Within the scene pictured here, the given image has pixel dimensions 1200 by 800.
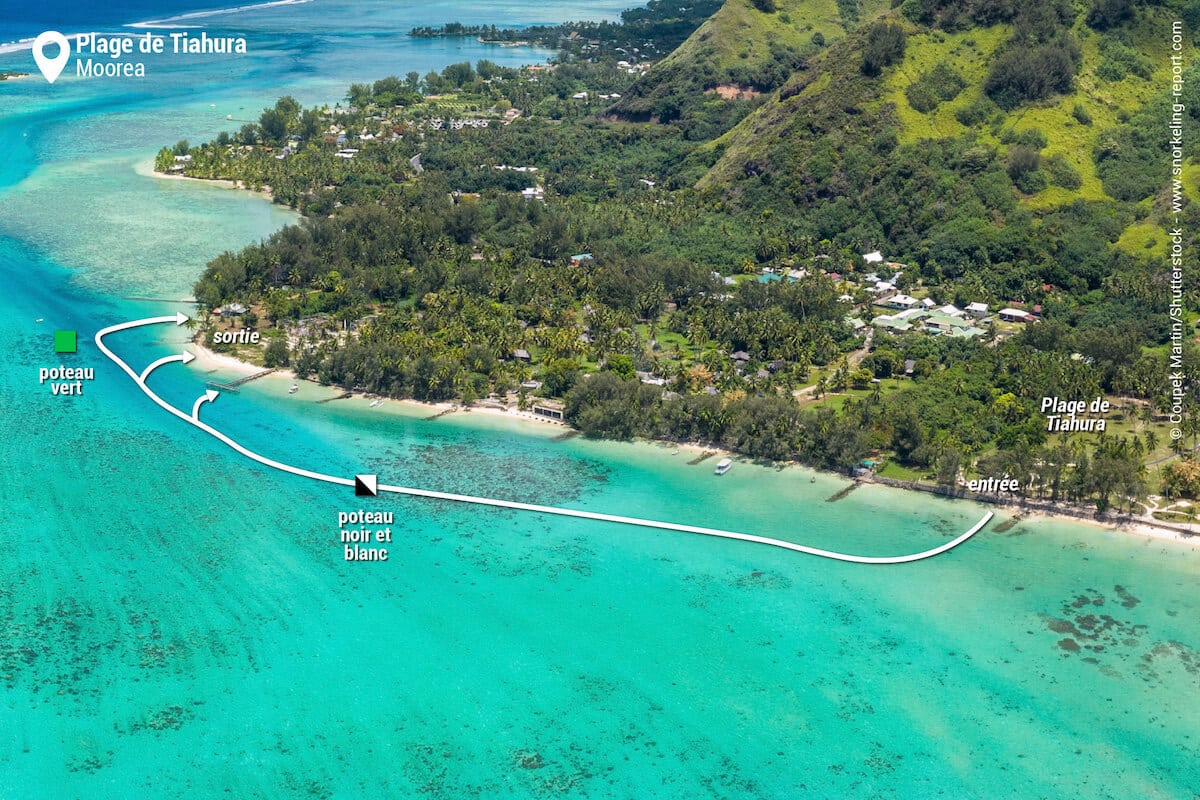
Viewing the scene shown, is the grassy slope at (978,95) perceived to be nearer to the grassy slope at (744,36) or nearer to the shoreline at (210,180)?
the grassy slope at (744,36)

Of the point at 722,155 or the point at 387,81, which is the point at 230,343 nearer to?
the point at 722,155

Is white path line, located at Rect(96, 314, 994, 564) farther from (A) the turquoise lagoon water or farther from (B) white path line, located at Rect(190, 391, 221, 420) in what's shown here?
(A) the turquoise lagoon water

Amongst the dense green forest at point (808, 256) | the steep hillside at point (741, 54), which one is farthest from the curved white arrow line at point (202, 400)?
the steep hillside at point (741, 54)

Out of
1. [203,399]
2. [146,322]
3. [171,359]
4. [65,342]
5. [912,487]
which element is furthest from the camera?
[146,322]

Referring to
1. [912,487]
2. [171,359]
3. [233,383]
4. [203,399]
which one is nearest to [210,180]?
[171,359]

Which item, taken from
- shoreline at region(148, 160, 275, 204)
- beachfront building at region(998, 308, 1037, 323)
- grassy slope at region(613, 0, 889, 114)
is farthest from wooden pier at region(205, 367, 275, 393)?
grassy slope at region(613, 0, 889, 114)

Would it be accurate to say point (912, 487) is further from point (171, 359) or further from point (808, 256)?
point (171, 359)
